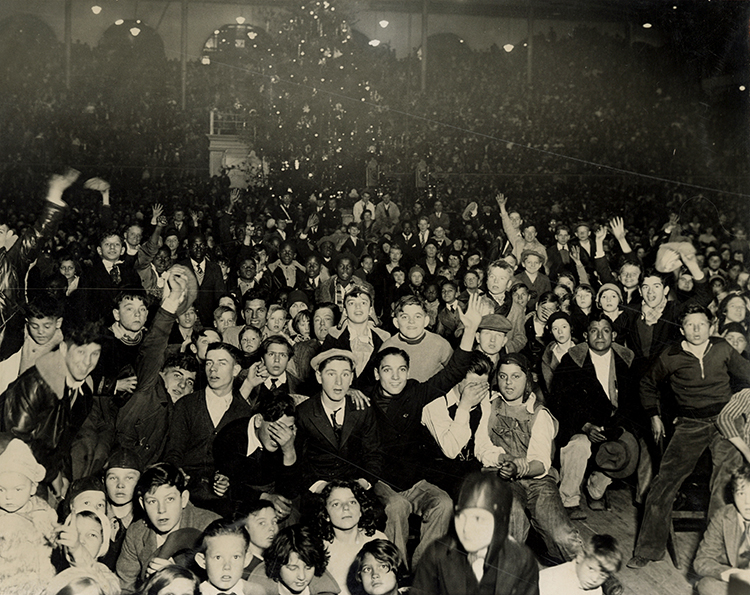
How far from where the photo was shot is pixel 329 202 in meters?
4.57

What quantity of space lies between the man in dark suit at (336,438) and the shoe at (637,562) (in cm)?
130

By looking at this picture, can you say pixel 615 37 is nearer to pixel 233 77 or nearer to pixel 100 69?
pixel 233 77

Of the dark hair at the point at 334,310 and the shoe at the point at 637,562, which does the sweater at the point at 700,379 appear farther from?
the dark hair at the point at 334,310

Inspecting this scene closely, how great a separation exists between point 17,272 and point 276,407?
6.03ft

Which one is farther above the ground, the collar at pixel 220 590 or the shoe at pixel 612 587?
the shoe at pixel 612 587

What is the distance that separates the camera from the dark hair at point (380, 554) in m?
3.02

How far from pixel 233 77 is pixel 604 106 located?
7.94 ft

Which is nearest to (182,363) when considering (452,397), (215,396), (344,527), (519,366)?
(215,396)

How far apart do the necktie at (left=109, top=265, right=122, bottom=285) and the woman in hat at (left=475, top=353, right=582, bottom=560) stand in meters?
2.35

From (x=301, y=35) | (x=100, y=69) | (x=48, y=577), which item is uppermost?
(x=301, y=35)

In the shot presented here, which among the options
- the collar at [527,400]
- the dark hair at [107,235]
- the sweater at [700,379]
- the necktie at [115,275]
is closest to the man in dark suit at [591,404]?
the sweater at [700,379]

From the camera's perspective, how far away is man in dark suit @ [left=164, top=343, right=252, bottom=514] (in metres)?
3.39

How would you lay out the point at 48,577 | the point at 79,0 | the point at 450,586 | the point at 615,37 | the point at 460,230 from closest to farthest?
the point at 450,586 < the point at 48,577 < the point at 79,0 < the point at 615,37 < the point at 460,230

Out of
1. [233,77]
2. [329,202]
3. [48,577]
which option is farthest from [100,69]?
[48,577]
